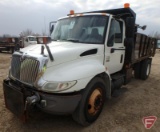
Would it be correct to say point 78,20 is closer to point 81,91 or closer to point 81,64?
point 81,64

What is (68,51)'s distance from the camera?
11.6ft

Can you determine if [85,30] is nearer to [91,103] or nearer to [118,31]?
[118,31]

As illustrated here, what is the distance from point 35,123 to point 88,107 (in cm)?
121

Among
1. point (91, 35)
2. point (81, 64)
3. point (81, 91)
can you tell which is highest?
point (91, 35)

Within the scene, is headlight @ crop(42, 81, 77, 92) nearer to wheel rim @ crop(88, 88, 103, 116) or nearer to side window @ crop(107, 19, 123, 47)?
wheel rim @ crop(88, 88, 103, 116)

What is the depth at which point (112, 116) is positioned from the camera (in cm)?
420

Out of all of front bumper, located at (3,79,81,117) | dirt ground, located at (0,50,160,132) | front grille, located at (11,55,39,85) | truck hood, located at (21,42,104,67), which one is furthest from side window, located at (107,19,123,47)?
front grille, located at (11,55,39,85)

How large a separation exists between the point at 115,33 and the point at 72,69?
6.32 ft

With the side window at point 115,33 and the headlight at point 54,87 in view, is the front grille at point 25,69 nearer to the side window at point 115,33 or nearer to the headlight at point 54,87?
the headlight at point 54,87

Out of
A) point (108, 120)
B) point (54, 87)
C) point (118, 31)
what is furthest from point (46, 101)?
point (118, 31)

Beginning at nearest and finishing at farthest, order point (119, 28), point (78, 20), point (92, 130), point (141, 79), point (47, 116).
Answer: point (92, 130) < point (47, 116) < point (78, 20) < point (119, 28) < point (141, 79)

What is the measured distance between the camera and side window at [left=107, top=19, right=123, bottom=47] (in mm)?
4442

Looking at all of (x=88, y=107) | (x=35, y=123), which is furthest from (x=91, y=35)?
(x=35, y=123)

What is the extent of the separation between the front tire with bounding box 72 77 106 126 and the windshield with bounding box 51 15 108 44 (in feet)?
3.48
